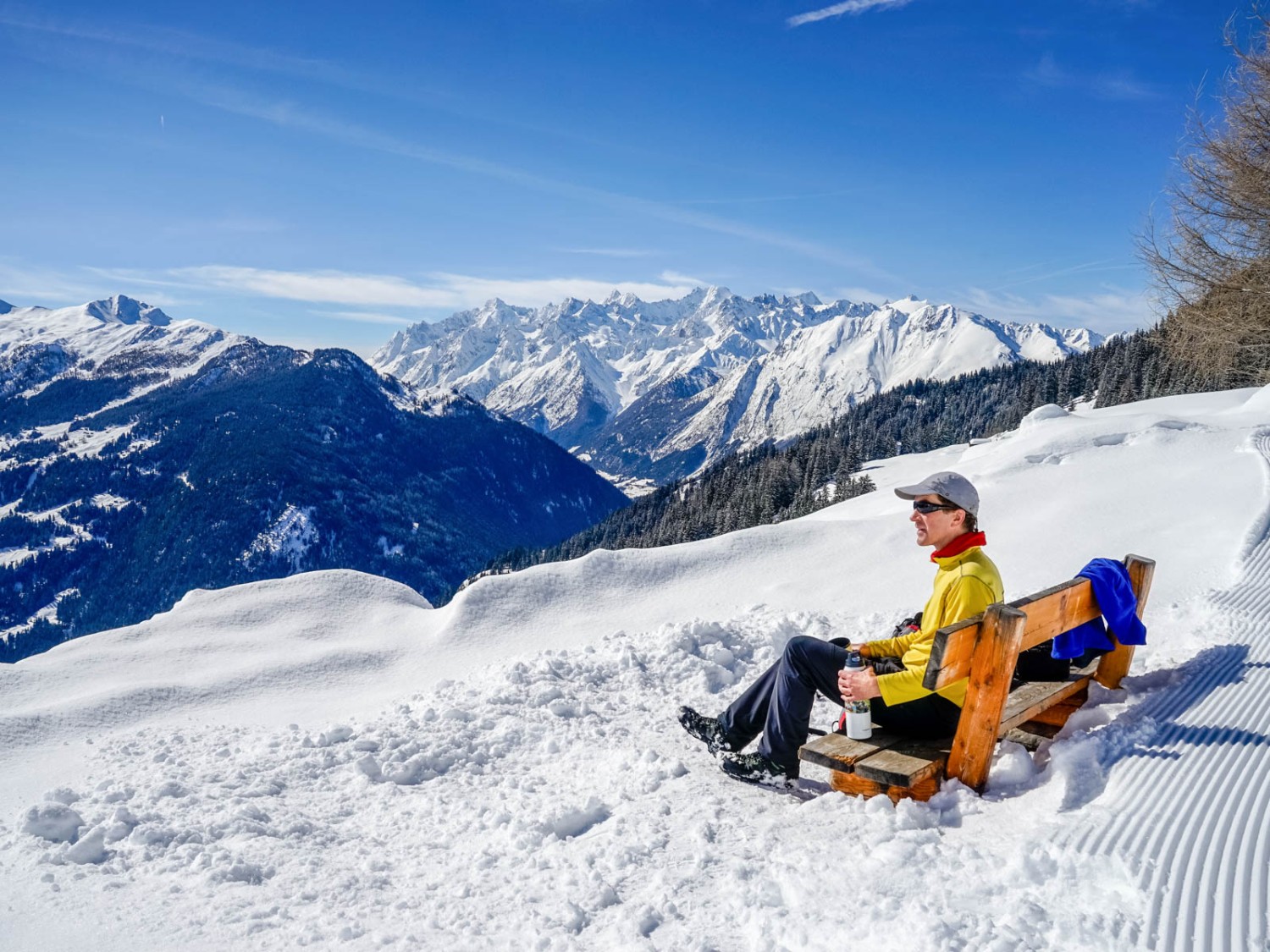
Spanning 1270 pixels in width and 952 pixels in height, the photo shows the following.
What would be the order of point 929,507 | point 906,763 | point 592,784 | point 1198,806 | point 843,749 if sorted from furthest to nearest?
point 592,784 → point 929,507 → point 843,749 → point 906,763 → point 1198,806

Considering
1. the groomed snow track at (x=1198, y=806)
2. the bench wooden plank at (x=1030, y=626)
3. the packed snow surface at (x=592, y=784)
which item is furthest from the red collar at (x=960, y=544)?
the groomed snow track at (x=1198, y=806)

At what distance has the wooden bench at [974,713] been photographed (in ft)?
14.2

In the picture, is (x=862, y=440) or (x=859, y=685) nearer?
(x=859, y=685)

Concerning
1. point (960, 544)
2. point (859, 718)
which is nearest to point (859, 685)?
point (859, 718)

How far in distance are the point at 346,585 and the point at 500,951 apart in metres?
8.65

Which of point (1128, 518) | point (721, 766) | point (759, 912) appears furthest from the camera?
point (1128, 518)

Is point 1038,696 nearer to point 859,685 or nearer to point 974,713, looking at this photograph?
point 974,713

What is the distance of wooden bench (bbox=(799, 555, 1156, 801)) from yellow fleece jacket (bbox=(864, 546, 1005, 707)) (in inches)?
9.1

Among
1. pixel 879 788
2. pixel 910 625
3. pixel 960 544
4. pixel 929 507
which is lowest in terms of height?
pixel 879 788

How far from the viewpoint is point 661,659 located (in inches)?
338

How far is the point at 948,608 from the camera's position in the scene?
475 cm

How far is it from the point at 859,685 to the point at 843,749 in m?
0.44

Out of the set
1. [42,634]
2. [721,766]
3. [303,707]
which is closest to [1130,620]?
[721,766]

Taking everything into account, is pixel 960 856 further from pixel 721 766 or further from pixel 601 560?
pixel 601 560
